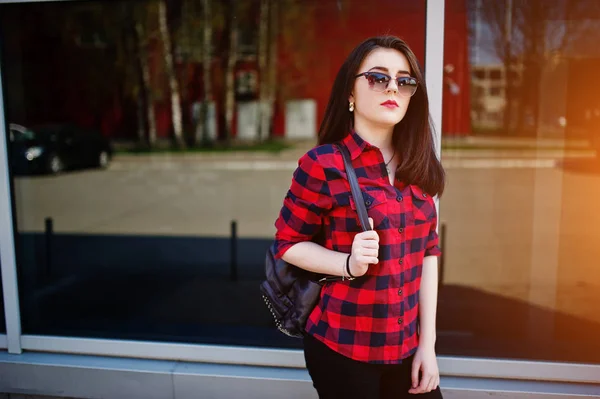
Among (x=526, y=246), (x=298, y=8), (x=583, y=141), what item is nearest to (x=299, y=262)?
(x=583, y=141)

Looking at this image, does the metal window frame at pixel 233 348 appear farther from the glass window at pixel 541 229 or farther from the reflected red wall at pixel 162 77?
the reflected red wall at pixel 162 77

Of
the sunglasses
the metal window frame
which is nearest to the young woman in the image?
the sunglasses

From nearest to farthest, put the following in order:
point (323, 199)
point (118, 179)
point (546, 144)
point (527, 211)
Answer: point (323, 199) → point (546, 144) → point (527, 211) → point (118, 179)

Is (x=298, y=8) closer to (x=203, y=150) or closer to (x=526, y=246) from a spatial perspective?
(x=203, y=150)

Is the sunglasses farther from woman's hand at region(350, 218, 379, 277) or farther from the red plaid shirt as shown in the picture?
woman's hand at region(350, 218, 379, 277)

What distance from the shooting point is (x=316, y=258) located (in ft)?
5.82

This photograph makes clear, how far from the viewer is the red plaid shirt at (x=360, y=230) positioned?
1.74 meters

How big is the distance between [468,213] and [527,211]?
0.99 metres

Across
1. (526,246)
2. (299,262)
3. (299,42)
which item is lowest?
(526,246)

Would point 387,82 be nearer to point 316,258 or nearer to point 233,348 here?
point 316,258

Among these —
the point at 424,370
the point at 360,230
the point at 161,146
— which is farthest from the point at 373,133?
the point at 161,146

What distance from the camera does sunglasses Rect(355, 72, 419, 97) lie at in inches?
68.1

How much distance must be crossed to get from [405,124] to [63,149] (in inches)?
568

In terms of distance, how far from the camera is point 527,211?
9.23 m
